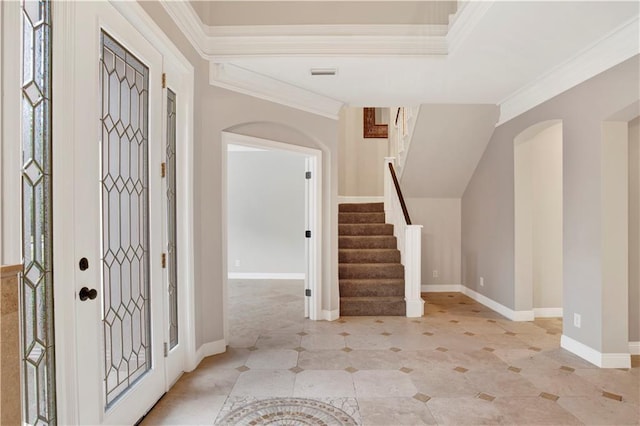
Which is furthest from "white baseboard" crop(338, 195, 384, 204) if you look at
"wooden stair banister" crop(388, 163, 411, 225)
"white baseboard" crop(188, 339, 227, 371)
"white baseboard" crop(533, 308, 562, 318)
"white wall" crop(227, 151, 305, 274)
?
"white baseboard" crop(188, 339, 227, 371)

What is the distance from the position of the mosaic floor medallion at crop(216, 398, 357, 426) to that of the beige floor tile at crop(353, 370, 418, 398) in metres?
0.32

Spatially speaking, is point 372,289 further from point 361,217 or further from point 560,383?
point 560,383

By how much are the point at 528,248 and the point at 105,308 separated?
179 inches

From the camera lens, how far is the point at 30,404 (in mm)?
1558

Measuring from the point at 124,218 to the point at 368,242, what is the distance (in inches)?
157

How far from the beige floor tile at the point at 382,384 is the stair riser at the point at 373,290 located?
6.39ft

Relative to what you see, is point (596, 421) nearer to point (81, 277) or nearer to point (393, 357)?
point (393, 357)

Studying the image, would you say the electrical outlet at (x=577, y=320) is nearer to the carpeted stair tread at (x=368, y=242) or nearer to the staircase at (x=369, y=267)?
the staircase at (x=369, y=267)

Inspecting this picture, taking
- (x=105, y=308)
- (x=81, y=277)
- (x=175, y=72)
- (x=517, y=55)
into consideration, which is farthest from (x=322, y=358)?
(x=517, y=55)

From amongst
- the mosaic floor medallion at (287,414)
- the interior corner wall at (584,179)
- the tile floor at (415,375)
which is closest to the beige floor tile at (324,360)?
the tile floor at (415,375)

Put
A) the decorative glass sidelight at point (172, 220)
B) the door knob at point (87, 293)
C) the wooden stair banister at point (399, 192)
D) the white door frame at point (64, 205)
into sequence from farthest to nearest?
the wooden stair banister at point (399, 192)
the decorative glass sidelight at point (172, 220)
the door knob at point (87, 293)
the white door frame at point (64, 205)

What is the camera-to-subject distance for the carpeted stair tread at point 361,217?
6301 mm

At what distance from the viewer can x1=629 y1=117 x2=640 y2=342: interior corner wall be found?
11.1ft

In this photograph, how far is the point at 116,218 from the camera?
2.18m
